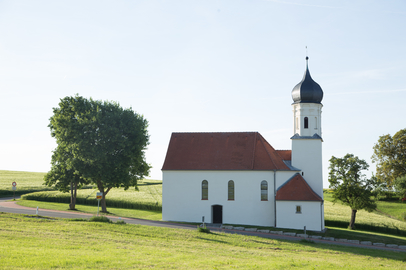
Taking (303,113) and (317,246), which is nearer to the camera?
(317,246)

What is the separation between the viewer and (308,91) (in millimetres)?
40781

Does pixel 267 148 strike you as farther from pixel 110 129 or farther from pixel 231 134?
pixel 110 129

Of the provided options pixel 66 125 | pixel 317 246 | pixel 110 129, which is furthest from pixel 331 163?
pixel 66 125

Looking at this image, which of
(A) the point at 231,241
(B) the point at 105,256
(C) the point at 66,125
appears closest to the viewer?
(B) the point at 105,256

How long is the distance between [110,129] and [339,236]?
88.6 ft

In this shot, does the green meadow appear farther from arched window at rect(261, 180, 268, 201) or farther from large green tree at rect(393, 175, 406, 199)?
arched window at rect(261, 180, 268, 201)

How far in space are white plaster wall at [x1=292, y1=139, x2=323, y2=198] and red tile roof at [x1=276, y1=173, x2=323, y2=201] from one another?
139 cm

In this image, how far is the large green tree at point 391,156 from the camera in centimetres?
6144

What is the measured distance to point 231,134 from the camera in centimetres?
4412

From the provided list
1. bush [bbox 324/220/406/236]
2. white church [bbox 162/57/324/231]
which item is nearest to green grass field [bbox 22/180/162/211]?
white church [bbox 162/57/324/231]

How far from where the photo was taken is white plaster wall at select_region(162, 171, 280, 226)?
3962 cm

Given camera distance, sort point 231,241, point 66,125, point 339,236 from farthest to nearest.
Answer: point 66,125
point 339,236
point 231,241

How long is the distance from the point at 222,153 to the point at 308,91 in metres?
12.2

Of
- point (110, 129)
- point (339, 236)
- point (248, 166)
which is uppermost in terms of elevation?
point (110, 129)
